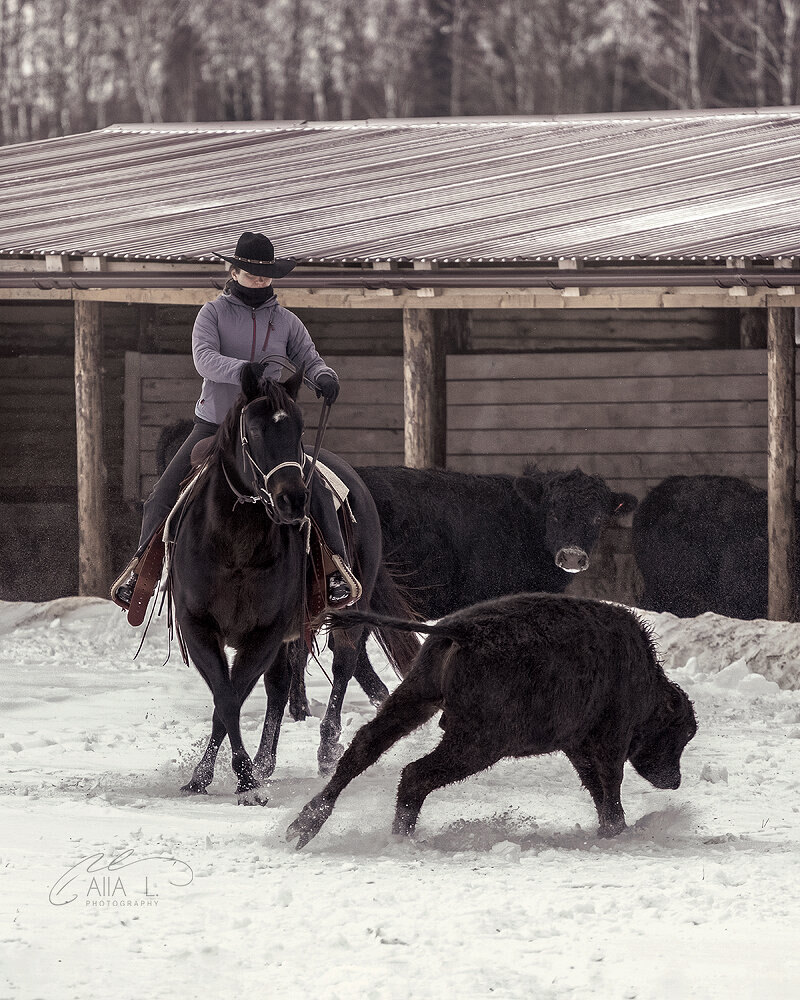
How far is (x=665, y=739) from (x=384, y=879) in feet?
5.17

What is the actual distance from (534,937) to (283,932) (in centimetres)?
71

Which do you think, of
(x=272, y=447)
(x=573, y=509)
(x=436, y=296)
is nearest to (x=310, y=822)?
(x=272, y=447)

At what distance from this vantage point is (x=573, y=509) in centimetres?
1016

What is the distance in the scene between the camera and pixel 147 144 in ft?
55.3

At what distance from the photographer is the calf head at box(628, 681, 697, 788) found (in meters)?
5.70

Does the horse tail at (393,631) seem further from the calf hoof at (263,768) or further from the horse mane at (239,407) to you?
A: the horse mane at (239,407)

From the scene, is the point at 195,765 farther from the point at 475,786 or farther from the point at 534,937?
the point at 534,937

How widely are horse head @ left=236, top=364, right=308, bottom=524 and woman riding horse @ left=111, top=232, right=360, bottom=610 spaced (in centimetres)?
69

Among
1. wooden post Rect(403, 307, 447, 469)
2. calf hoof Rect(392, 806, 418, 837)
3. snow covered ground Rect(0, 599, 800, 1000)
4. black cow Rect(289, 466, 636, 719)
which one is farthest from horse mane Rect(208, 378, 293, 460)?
wooden post Rect(403, 307, 447, 469)

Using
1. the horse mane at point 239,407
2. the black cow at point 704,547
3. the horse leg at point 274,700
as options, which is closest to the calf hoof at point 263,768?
the horse leg at point 274,700

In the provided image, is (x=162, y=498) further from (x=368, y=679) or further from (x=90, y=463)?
(x=90, y=463)

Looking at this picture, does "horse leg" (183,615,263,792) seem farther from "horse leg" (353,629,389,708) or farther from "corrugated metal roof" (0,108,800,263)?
"corrugated metal roof" (0,108,800,263)

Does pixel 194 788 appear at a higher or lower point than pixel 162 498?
lower

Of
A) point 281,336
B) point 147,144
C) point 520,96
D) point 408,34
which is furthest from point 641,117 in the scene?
point 408,34
